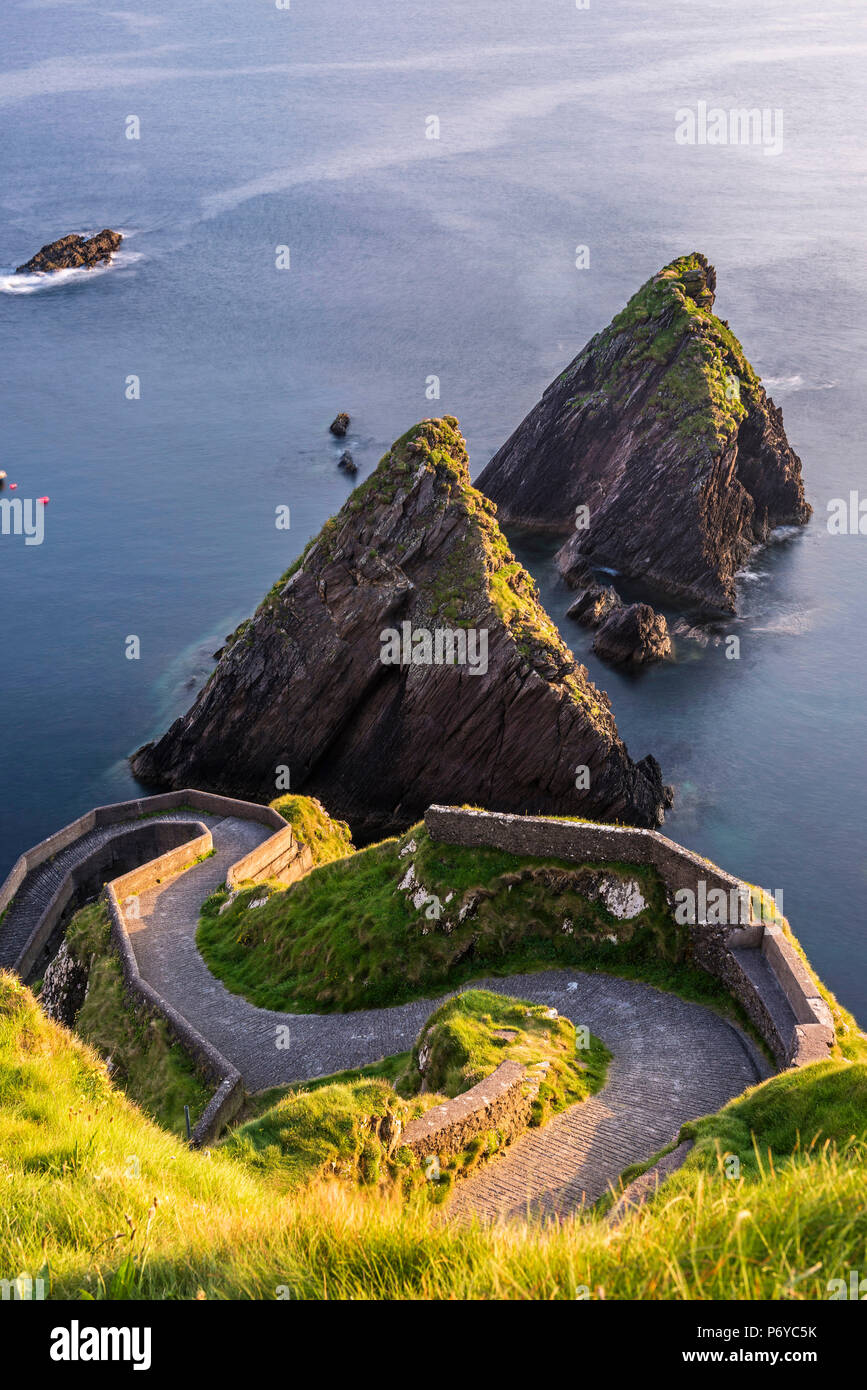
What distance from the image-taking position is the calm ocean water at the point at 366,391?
213 ft

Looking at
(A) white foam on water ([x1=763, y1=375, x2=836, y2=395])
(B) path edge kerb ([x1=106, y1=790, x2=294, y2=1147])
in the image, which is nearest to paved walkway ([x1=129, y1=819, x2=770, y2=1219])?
(B) path edge kerb ([x1=106, y1=790, x2=294, y2=1147])

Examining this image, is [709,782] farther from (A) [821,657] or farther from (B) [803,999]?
(B) [803,999]

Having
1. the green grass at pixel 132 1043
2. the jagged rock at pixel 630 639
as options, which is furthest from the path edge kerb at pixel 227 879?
the jagged rock at pixel 630 639

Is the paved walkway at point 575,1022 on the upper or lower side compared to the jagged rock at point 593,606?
lower

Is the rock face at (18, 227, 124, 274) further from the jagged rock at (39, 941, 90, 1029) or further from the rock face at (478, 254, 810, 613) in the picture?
the jagged rock at (39, 941, 90, 1029)

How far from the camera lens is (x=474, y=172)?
182m

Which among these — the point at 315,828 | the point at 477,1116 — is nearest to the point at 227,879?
the point at 315,828

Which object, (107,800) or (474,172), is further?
(474,172)

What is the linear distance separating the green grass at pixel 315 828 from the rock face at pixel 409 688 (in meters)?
4.69

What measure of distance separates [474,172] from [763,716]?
142 m

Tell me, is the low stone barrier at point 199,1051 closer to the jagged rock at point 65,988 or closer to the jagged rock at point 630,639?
the jagged rock at point 65,988
